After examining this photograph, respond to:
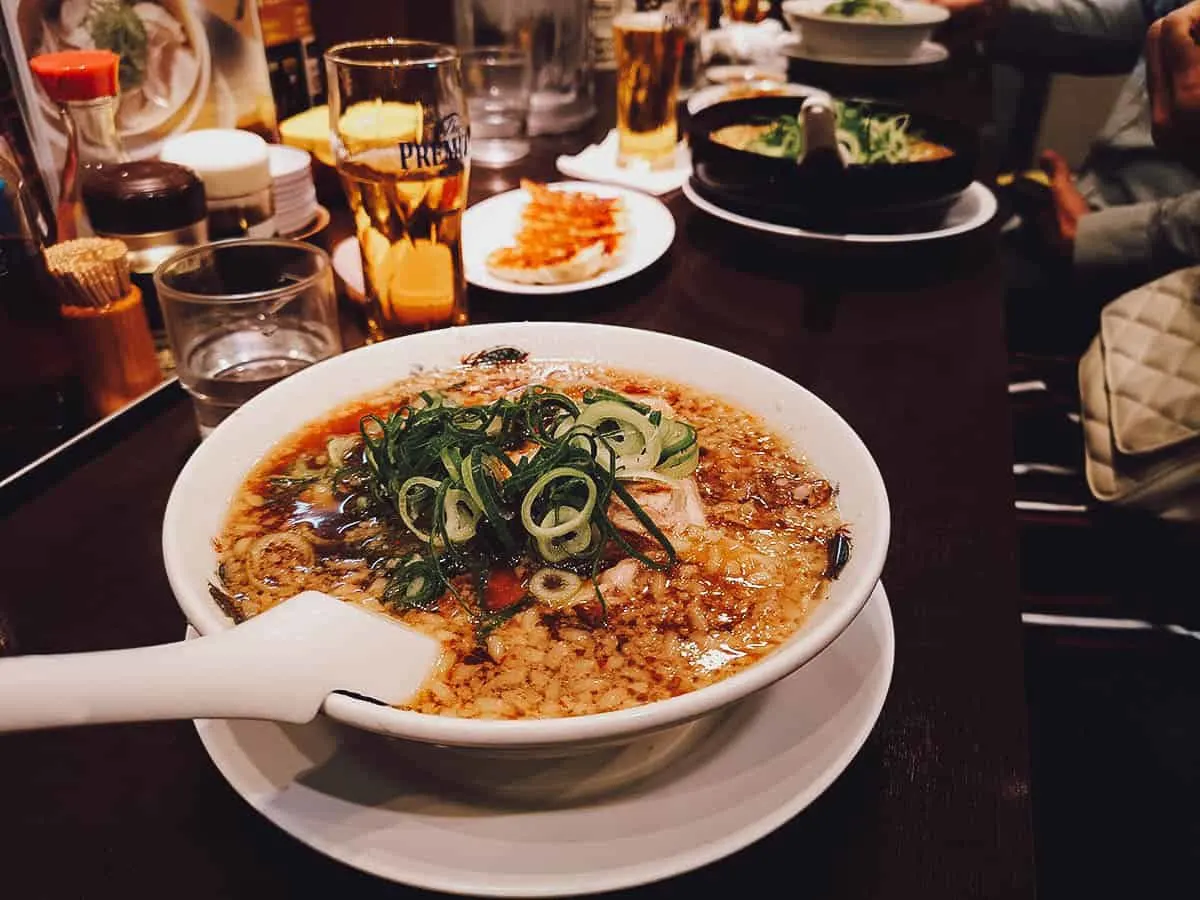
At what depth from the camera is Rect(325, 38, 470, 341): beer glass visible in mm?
1604

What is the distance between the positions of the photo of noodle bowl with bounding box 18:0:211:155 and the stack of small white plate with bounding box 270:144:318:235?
0.23 metres

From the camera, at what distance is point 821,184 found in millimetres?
2018

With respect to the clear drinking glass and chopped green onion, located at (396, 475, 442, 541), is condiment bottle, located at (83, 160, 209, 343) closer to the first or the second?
chopped green onion, located at (396, 475, 442, 541)

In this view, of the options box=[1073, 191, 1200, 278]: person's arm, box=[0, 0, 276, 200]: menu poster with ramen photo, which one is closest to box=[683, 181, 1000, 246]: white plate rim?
box=[1073, 191, 1200, 278]: person's arm

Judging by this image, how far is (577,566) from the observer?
3.21ft

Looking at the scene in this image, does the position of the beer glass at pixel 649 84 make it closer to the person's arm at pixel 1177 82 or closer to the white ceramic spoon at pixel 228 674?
the person's arm at pixel 1177 82

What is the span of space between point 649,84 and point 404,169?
4.12ft

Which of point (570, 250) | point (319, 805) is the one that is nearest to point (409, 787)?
point (319, 805)

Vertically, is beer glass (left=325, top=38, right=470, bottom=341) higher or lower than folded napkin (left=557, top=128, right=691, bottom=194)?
higher

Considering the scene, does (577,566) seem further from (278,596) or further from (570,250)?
(570,250)

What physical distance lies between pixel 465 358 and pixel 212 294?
0.48 metres

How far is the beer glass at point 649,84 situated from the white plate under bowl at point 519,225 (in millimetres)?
354

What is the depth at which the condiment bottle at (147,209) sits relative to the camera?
5.08 ft

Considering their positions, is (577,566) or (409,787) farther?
(577,566)
